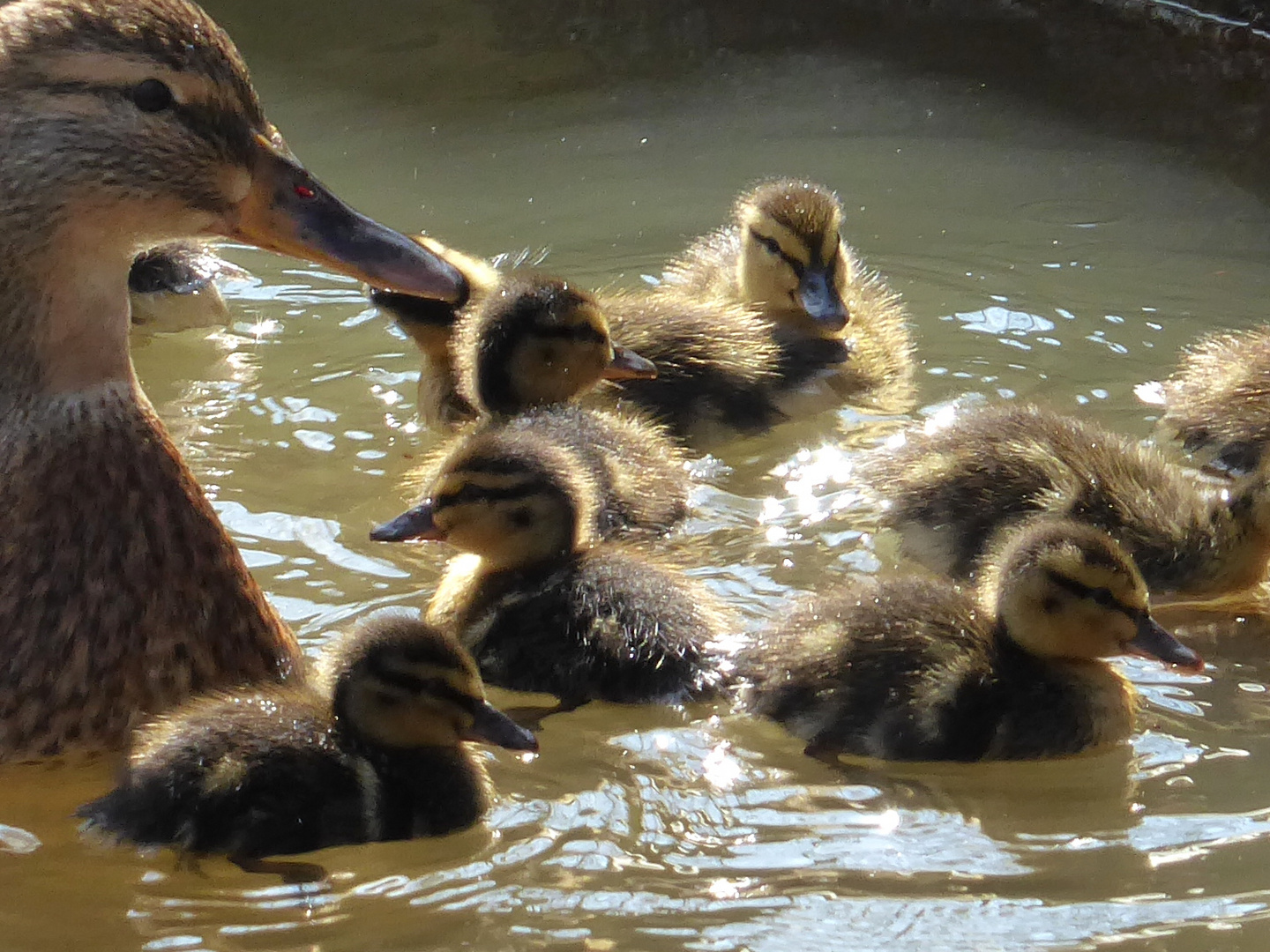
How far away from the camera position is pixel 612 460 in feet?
10.2

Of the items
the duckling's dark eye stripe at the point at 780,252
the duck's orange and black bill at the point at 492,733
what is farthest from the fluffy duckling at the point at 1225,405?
the duck's orange and black bill at the point at 492,733

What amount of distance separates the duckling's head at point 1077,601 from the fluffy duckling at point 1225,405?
2.15 feet

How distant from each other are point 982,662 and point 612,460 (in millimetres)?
829

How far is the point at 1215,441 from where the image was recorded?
325 cm

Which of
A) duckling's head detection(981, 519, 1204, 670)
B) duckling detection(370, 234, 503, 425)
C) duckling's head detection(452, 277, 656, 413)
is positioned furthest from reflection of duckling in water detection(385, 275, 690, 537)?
duckling's head detection(981, 519, 1204, 670)

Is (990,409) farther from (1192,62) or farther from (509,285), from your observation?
(1192,62)

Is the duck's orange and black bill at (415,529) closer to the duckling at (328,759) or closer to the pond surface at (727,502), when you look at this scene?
the pond surface at (727,502)

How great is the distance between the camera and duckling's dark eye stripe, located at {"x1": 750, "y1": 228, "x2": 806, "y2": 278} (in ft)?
12.1

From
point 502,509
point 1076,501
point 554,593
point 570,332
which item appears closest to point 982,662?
point 1076,501

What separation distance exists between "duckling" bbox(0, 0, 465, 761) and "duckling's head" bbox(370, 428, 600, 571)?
42cm

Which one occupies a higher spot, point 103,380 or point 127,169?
point 127,169

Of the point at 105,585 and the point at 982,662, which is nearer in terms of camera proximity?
the point at 105,585

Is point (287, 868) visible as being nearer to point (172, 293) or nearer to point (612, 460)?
point (612, 460)

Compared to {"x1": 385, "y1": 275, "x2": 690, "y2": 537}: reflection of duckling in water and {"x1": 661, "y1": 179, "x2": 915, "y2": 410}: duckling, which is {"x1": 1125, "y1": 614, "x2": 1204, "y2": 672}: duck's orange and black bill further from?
{"x1": 661, "y1": 179, "x2": 915, "y2": 410}: duckling
